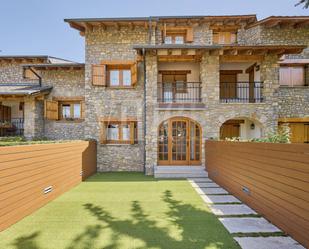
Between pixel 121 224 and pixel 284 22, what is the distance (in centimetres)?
1320

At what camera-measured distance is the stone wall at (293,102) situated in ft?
32.9

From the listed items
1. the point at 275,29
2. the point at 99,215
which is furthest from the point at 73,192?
the point at 275,29

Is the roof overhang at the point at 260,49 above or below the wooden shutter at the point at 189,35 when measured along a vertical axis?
below

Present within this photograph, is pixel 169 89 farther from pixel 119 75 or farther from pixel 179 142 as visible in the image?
pixel 179 142

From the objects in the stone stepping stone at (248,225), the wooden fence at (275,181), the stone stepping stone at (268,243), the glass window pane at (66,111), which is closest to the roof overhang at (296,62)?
the wooden fence at (275,181)

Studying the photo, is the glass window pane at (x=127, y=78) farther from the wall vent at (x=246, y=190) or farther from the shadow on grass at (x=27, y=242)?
the shadow on grass at (x=27, y=242)

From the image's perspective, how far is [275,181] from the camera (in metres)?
4.09

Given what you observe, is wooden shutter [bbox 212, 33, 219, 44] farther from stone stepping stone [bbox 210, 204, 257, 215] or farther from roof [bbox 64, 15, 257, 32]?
stone stepping stone [bbox 210, 204, 257, 215]

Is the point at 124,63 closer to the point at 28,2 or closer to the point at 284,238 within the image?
the point at 28,2

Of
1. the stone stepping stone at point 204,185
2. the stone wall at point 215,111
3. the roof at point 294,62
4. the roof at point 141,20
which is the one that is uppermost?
the roof at point 141,20

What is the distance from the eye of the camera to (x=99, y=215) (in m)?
4.46

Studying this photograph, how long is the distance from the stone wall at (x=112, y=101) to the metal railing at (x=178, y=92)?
1.18 metres

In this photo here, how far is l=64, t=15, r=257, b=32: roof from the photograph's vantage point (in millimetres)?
9617

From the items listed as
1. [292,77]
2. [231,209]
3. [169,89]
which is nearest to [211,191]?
[231,209]
